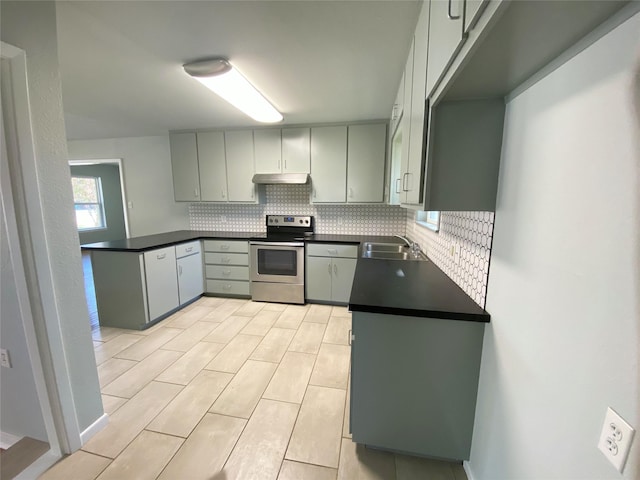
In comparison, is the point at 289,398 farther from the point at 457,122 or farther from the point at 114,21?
the point at 114,21

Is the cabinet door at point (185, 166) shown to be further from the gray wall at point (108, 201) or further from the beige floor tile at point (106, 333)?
the gray wall at point (108, 201)

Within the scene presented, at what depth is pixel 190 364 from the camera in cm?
216

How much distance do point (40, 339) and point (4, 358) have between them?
1.17 feet

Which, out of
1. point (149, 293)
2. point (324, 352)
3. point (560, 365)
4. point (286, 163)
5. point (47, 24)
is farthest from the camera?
point (286, 163)

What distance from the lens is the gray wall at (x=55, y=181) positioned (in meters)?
1.15

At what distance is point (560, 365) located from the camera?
739 mm

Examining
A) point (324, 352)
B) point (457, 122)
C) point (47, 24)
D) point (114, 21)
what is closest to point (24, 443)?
point (324, 352)

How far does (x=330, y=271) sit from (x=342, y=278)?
18 centimetres

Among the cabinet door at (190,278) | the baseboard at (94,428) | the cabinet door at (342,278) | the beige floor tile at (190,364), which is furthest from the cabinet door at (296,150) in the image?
the baseboard at (94,428)

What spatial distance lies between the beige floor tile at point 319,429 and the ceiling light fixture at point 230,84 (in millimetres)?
2437

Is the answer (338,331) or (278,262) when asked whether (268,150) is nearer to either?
(278,262)

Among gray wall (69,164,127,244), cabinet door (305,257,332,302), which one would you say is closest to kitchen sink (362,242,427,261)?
cabinet door (305,257,332,302)

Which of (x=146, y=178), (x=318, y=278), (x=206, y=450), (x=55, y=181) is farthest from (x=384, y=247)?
(x=146, y=178)

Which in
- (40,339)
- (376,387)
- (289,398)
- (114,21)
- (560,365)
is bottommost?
(289,398)
